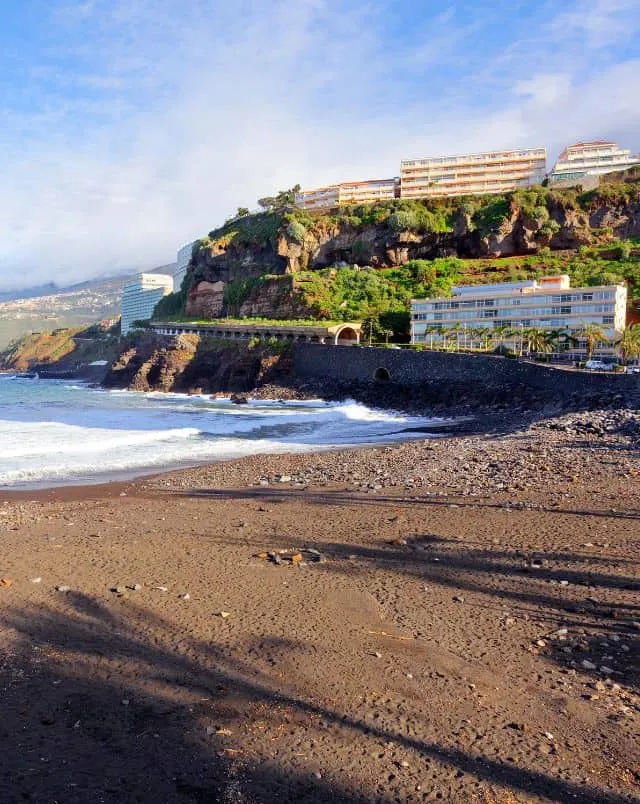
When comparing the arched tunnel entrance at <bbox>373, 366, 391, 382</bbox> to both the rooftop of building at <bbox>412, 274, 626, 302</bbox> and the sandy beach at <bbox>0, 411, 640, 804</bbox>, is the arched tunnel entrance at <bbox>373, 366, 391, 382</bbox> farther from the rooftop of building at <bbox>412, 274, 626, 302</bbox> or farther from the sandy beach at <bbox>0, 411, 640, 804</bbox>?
the sandy beach at <bbox>0, 411, 640, 804</bbox>

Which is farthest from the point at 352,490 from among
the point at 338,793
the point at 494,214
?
the point at 494,214

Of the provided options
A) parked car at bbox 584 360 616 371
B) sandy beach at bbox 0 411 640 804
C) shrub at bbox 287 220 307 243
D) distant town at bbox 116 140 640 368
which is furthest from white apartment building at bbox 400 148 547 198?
sandy beach at bbox 0 411 640 804

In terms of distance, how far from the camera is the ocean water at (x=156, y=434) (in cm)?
2002

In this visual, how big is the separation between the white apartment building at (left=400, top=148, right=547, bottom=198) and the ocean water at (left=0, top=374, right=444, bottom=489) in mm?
63169

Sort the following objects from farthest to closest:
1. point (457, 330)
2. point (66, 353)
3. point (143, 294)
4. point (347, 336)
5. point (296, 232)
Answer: point (143, 294), point (66, 353), point (296, 232), point (347, 336), point (457, 330)

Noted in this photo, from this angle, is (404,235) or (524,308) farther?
(404,235)

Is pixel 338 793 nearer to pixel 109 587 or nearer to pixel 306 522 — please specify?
pixel 109 587

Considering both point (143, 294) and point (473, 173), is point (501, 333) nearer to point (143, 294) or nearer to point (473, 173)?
point (473, 173)

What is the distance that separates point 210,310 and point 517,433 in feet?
234

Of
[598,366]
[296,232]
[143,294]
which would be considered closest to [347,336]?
[296,232]

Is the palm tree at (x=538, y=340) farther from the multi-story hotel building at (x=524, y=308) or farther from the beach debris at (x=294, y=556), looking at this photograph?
the beach debris at (x=294, y=556)

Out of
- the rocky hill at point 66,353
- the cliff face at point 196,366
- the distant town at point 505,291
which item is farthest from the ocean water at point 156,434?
the rocky hill at point 66,353

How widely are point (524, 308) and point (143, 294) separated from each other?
123237mm

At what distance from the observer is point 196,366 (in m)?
66.1
